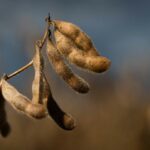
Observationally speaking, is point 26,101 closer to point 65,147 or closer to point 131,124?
point 131,124

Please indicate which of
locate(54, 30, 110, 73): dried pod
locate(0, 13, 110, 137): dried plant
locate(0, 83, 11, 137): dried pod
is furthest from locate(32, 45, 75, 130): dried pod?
locate(0, 83, 11, 137): dried pod

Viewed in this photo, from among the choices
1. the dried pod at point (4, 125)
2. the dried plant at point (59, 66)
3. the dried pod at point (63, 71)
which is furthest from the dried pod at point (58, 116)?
the dried pod at point (4, 125)

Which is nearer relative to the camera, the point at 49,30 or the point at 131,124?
the point at 49,30

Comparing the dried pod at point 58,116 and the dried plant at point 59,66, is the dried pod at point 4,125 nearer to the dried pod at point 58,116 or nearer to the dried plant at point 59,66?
the dried plant at point 59,66

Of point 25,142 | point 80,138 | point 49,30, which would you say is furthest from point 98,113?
point 49,30

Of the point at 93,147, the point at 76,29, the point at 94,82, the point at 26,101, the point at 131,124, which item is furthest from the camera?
the point at 94,82

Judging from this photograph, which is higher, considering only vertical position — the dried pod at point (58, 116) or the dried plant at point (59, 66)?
the dried plant at point (59, 66)
